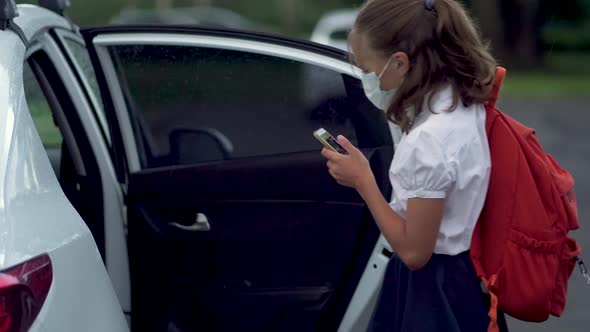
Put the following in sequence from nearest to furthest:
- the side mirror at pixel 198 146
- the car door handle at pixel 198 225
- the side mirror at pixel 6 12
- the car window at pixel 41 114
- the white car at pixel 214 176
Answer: the side mirror at pixel 6 12 → the white car at pixel 214 176 → the car door handle at pixel 198 225 → the car window at pixel 41 114 → the side mirror at pixel 198 146

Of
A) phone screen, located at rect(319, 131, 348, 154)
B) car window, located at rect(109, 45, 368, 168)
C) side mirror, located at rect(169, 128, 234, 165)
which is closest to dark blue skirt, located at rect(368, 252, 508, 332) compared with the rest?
phone screen, located at rect(319, 131, 348, 154)

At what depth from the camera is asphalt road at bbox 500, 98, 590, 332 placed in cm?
617

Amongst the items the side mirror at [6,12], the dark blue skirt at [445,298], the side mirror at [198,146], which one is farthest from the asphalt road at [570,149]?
the side mirror at [198,146]

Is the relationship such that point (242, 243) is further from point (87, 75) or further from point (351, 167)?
point (87, 75)

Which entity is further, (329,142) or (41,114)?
(41,114)

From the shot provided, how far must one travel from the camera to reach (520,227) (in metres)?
2.84

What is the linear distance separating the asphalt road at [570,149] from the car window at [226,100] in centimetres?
107

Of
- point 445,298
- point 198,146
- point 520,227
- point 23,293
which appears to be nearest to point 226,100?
point 198,146

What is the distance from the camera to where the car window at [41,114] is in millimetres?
4031

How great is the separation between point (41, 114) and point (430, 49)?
1799 mm

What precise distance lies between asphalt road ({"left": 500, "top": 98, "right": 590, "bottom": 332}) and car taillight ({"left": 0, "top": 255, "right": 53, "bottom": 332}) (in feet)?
3.89

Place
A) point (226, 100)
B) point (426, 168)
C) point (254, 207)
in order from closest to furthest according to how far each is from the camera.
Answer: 1. point (426, 168)
2. point (254, 207)
3. point (226, 100)

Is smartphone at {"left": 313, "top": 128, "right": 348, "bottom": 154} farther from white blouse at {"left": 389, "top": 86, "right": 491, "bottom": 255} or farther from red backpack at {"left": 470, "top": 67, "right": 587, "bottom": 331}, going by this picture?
Result: red backpack at {"left": 470, "top": 67, "right": 587, "bottom": 331}

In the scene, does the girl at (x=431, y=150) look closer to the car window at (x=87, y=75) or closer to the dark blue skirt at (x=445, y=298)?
the dark blue skirt at (x=445, y=298)
